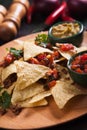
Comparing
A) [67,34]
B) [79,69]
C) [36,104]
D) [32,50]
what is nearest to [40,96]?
[36,104]

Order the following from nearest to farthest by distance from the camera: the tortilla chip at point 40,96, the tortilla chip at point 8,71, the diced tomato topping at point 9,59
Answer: the tortilla chip at point 40,96, the tortilla chip at point 8,71, the diced tomato topping at point 9,59

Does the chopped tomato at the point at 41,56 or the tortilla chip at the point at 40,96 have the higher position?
the chopped tomato at the point at 41,56

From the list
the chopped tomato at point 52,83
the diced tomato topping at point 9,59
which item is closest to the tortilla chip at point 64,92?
the chopped tomato at point 52,83

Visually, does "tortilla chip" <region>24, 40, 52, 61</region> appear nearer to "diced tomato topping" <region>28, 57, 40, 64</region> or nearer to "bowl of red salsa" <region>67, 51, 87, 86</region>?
"diced tomato topping" <region>28, 57, 40, 64</region>

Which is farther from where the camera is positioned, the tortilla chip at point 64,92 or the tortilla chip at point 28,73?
the tortilla chip at point 28,73

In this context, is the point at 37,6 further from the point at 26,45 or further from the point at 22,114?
the point at 22,114

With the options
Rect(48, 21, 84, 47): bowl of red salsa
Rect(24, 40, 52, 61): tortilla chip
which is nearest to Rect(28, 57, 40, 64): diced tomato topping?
Rect(24, 40, 52, 61): tortilla chip

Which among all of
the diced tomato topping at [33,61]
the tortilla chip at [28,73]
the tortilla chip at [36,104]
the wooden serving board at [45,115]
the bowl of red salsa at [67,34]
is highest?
the bowl of red salsa at [67,34]

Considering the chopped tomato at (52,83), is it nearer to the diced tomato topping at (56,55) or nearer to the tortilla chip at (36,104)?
the tortilla chip at (36,104)
